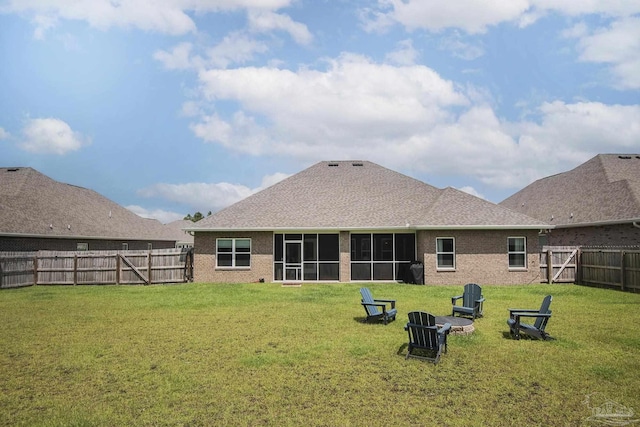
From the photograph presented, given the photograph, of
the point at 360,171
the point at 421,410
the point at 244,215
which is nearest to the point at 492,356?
the point at 421,410

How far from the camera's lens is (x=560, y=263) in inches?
955

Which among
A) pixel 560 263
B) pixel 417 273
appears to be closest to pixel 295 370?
pixel 417 273

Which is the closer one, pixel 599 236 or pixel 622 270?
pixel 622 270

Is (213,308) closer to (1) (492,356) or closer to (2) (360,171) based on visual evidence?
(1) (492,356)

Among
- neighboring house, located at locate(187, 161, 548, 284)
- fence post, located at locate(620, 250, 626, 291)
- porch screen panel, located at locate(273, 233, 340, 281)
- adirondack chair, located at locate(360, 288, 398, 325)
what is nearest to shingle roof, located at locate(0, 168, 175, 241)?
neighboring house, located at locate(187, 161, 548, 284)

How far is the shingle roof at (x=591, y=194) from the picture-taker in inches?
1013

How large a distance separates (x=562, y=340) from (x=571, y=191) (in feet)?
81.6

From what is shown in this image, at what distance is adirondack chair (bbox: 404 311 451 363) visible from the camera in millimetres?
8969

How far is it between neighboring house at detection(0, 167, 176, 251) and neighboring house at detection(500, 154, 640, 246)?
31453 mm

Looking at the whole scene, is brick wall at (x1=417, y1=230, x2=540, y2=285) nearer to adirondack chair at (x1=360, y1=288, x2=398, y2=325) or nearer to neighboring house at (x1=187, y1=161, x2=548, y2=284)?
neighboring house at (x1=187, y1=161, x2=548, y2=284)

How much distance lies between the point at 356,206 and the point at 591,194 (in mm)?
15354

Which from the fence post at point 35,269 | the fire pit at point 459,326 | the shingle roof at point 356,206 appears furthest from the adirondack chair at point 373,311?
the fence post at point 35,269

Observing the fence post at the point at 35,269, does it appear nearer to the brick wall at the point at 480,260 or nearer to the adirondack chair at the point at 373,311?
the adirondack chair at the point at 373,311

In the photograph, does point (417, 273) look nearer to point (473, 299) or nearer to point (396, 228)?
point (396, 228)
